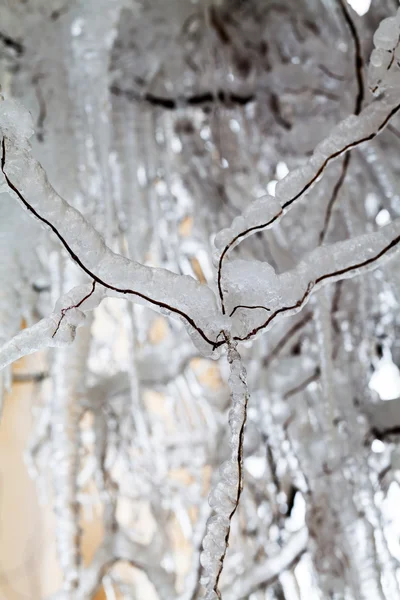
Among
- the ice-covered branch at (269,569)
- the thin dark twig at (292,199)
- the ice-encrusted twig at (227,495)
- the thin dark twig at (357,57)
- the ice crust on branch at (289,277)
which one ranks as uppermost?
the thin dark twig at (357,57)

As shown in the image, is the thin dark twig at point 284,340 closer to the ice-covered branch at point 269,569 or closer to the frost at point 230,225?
the frost at point 230,225

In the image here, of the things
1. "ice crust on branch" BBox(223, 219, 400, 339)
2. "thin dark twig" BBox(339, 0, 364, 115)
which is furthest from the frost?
"ice crust on branch" BBox(223, 219, 400, 339)

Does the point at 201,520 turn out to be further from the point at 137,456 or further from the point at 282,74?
the point at 282,74

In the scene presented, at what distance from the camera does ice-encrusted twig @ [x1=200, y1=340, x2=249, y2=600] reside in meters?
0.19

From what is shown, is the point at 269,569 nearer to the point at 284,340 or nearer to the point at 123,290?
the point at 284,340

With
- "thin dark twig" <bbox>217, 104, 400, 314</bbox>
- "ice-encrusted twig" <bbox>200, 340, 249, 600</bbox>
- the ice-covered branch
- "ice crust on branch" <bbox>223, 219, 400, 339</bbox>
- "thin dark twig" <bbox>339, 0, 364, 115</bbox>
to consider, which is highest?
"thin dark twig" <bbox>339, 0, 364, 115</bbox>

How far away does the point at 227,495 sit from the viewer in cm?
20

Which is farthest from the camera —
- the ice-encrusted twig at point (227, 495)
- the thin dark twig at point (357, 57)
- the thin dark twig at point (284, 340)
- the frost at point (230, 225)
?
the thin dark twig at point (284, 340)

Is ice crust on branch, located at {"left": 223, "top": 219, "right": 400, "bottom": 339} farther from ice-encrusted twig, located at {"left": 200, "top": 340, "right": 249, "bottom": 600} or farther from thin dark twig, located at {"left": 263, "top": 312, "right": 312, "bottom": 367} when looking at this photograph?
thin dark twig, located at {"left": 263, "top": 312, "right": 312, "bottom": 367}

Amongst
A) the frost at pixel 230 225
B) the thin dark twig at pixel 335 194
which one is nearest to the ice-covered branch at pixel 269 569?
the frost at pixel 230 225

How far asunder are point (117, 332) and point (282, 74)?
37 centimetres

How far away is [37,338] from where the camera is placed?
21cm

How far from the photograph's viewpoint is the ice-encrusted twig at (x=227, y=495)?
193 millimetres

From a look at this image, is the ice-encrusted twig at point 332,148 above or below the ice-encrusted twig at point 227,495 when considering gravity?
above
